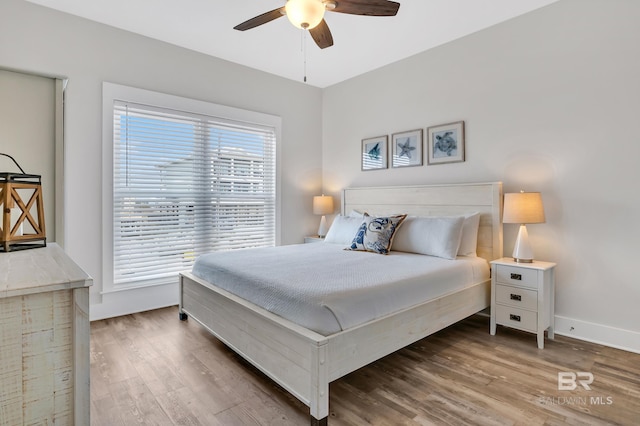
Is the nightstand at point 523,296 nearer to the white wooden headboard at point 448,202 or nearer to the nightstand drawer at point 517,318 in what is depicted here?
the nightstand drawer at point 517,318

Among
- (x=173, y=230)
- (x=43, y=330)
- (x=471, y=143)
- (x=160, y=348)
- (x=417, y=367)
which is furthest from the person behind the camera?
(x=173, y=230)

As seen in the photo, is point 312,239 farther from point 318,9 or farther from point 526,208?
point 318,9

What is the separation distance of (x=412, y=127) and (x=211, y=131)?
231 cm

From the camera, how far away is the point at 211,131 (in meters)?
3.89

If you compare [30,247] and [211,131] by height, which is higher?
[211,131]

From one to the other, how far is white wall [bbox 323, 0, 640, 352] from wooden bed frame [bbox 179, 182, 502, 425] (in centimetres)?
23

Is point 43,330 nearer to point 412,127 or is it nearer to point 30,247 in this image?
point 30,247

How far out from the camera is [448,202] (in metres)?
3.43

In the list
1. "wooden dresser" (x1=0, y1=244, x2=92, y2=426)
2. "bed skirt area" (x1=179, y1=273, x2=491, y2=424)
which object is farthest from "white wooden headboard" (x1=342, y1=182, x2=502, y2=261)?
"wooden dresser" (x1=0, y1=244, x2=92, y2=426)

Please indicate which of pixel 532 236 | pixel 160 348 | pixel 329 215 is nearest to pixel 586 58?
pixel 532 236

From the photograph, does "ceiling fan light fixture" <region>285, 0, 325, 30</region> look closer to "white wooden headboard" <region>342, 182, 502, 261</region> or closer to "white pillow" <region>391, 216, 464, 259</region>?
"white pillow" <region>391, 216, 464, 259</region>

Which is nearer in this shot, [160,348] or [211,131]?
[160,348]

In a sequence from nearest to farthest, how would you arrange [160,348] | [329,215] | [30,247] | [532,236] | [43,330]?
[43,330] → [30,247] → [160,348] → [532,236] → [329,215]

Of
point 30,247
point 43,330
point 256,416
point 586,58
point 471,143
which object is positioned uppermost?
point 586,58
